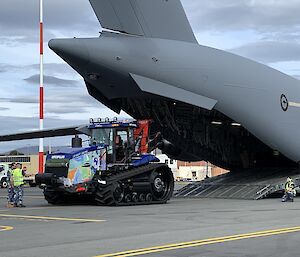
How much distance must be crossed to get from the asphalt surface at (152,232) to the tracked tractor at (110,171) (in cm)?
152

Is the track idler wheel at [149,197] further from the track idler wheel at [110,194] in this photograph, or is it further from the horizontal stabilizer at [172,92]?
the horizontal stabilizer at [172,92]

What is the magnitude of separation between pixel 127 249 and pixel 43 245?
1657 millimetres

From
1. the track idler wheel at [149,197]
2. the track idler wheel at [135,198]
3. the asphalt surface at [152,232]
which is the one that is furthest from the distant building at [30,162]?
the asphalt surface at [152,232]

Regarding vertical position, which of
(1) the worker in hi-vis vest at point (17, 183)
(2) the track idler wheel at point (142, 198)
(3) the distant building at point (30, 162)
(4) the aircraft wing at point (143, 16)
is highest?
(4) the aircraft wing at point (143, 16)

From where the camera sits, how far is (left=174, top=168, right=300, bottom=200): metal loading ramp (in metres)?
24.6

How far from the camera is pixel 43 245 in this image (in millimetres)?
10164

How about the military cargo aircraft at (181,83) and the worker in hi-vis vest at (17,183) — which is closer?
the worker in hi-vis vest at (17,183)

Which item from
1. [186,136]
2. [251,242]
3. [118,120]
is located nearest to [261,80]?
[186,136]

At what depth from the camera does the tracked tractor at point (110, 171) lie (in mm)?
19531

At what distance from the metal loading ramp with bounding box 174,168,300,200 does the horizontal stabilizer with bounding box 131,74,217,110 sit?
4544mm

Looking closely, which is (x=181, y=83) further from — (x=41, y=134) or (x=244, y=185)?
(x=41, y=134)

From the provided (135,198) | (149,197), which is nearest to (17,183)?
(135,198)

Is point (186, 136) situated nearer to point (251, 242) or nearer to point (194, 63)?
point (194, 63)

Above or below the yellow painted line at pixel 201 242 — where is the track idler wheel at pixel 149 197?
above
